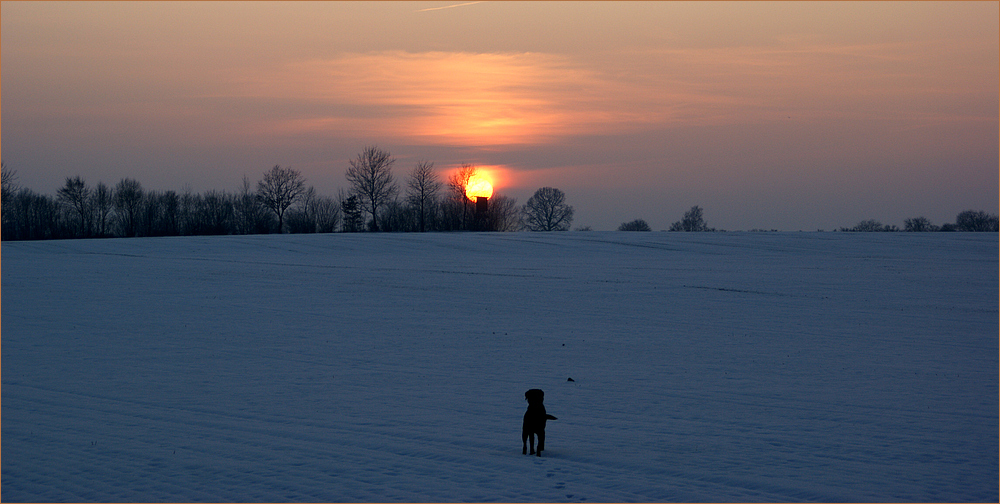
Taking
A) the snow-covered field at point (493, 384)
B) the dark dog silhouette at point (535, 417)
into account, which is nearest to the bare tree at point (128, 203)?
the snow-covered field at point (493, 384)

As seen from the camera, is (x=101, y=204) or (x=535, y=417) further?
(x=101, y=204)

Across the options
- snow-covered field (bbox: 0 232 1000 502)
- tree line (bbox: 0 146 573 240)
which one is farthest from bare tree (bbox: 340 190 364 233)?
snow-covered field (bbox: 0 232 1000 502)

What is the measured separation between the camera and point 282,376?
13.9 m

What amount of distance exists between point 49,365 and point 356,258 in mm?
23684

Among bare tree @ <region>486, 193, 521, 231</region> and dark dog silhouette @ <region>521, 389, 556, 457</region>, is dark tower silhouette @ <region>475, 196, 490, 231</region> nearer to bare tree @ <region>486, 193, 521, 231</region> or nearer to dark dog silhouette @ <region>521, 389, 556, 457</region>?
bare tree @ <region>486, 193, 521, 231</region>

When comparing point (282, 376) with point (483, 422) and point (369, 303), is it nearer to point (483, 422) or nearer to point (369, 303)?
point (483, 422)

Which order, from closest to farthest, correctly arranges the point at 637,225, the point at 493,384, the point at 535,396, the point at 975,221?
the point at 535,396 → the point at 493,384 → the point at 975,221 → the point at 637,225

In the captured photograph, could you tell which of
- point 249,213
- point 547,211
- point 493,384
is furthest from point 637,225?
point 493,384

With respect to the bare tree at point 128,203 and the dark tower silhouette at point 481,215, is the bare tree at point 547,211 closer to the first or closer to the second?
the dark tower silhouette at point 481,215

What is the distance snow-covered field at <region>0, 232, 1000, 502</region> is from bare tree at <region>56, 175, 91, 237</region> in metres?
70.0

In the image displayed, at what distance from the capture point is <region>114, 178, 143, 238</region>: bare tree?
313 feet

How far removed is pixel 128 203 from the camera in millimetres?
96625

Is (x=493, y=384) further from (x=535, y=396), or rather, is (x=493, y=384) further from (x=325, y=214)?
(x=325, y=214)

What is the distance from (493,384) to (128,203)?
97890 mm
